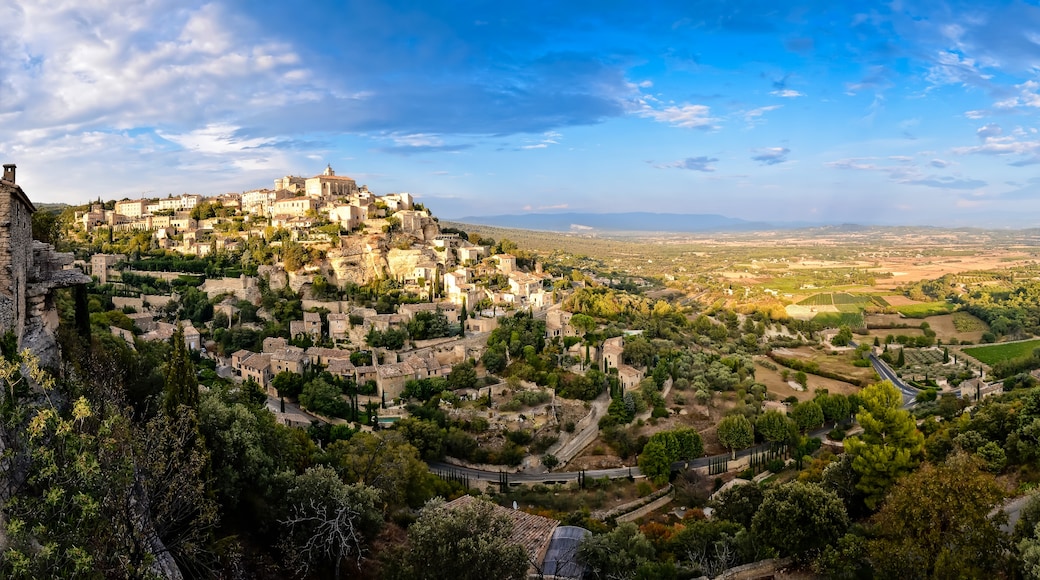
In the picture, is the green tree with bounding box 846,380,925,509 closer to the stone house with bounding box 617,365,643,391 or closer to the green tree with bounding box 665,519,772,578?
the green tree with bounding box 665,519,772,578

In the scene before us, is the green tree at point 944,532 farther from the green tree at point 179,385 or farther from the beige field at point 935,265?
the beige field at point 935,265

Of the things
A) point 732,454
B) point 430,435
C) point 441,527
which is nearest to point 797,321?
point 732,454

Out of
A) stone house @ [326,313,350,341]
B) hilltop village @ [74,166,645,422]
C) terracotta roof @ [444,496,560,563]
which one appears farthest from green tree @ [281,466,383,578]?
stone house @ [326,313,350,341]

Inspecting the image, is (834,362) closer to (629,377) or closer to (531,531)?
(629,377)

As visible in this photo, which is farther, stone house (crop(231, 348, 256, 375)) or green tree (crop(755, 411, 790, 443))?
stone house (crop(231, 348, 256, 375))

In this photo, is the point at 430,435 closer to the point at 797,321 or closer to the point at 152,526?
the point at 152,526

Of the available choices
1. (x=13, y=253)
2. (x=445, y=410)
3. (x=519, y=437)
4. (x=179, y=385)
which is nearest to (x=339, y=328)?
(x=445, y=410)
